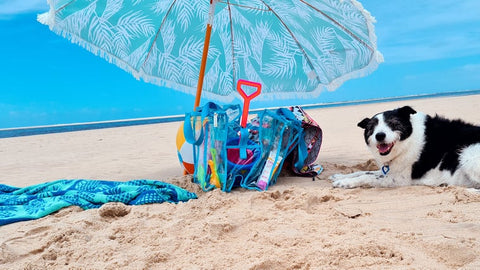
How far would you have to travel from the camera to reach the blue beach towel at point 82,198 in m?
3.37

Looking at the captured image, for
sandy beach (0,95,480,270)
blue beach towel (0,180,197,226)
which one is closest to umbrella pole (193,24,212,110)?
blue beach towel (0,180,197,226)

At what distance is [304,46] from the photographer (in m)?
4.97

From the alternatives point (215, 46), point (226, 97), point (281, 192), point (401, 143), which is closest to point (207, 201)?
point (281, 192)

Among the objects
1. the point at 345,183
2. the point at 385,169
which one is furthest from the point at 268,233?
the point at 385,169

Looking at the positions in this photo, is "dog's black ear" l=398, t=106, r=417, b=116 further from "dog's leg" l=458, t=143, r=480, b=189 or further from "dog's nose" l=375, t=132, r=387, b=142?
"dog's leg" l=458, t=143, r=480, b=189

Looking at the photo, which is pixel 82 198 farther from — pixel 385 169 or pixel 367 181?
pixel 385 169

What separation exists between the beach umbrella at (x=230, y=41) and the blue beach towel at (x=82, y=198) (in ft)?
4.41

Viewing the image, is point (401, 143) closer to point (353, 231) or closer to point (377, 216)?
point (377, 216)

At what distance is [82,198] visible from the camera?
3590 millimetres

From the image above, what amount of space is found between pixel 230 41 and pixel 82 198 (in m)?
2.87

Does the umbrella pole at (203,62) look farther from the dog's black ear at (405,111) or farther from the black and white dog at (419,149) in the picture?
the dog's black ear at (405,111)

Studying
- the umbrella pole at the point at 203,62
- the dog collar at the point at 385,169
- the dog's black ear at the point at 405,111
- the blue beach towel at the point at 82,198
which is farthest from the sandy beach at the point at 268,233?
the umbrella pole at the point at 203,62

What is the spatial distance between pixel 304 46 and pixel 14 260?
4031mm

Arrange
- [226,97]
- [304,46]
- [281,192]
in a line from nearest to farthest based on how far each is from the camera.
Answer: [281,192], [304,46], [226,97]
